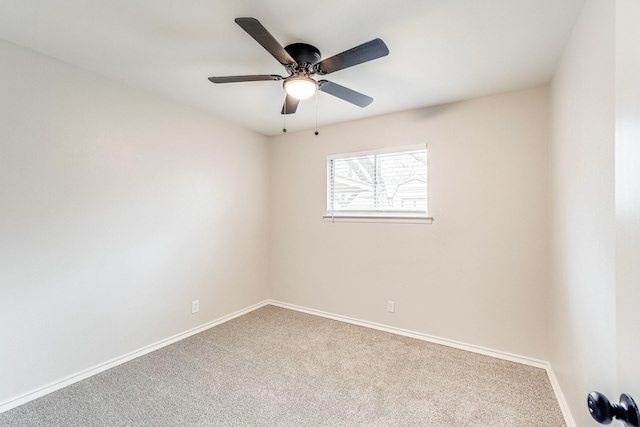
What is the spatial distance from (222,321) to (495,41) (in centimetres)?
352

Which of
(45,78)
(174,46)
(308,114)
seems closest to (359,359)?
(308,114)

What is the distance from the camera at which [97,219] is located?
2.23 metres

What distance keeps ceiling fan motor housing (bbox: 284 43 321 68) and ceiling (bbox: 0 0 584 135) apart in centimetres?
4

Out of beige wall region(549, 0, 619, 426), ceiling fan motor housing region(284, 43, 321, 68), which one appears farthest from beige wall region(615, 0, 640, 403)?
ceiling fan motor housing region(284, 43, 321, 68)

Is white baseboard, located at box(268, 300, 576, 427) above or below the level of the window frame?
below

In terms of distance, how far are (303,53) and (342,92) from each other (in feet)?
1.27

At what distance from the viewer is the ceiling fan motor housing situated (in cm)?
176

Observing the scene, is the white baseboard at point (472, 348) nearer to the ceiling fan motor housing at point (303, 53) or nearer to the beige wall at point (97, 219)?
the beige wall at point (97, 219)

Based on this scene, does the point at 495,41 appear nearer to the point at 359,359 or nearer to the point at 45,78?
the point at 359,359

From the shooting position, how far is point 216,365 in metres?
2.31

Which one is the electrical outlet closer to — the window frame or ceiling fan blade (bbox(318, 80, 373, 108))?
the window frame

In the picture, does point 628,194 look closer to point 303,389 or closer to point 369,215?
point 303,389

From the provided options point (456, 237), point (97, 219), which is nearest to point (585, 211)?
point (456, 237)

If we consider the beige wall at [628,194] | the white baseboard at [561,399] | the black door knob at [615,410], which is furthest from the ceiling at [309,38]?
the white baseboard at [561,399]
